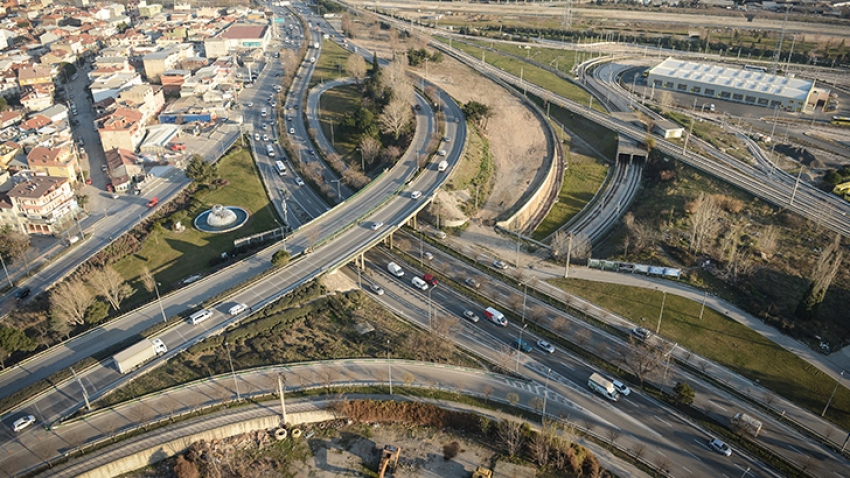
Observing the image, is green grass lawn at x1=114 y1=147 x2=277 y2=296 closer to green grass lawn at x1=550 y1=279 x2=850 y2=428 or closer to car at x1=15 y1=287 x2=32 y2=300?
car at x1=15 y1=287 x2=32 y2=300

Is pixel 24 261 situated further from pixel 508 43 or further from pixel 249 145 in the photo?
pixel 508 43

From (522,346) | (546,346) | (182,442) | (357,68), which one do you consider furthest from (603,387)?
(357,68)

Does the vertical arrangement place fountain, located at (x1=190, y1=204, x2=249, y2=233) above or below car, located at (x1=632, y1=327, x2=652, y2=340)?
above

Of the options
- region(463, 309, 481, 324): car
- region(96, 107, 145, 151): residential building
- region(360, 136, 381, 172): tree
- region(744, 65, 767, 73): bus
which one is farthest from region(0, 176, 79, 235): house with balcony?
region(744, 65, 767, 73): bus

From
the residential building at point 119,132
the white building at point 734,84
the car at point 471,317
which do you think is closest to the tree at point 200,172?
the residential building at point 119,132

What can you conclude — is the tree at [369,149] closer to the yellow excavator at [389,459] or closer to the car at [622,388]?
the car at [622,388]

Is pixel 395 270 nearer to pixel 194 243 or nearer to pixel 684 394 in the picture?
pixel 194 243

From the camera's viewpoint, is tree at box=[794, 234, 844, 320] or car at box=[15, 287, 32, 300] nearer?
tree at box=[794, 234, 844, 320]
